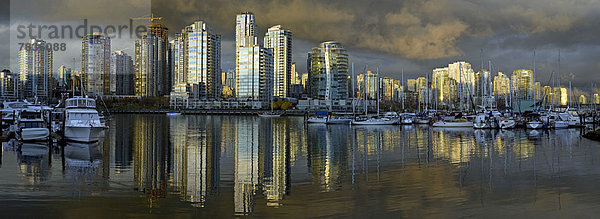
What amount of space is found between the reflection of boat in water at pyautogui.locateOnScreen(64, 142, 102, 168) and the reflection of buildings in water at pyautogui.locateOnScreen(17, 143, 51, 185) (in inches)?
49.2

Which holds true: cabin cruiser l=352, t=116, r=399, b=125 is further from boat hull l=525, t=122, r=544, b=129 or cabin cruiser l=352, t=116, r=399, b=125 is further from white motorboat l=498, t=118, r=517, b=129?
boat hull l=525, t=122, r=544, b=129

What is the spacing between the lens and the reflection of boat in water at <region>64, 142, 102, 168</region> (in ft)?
87.0

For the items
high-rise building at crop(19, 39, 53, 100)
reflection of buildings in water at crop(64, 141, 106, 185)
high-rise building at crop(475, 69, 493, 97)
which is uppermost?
high-rise building at crop(19, 39, 53, 100)

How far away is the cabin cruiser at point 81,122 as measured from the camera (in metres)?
37.5

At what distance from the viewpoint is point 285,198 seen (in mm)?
16953

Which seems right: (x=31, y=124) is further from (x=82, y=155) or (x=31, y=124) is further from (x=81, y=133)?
(x=82, y=155)

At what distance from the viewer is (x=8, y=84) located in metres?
164

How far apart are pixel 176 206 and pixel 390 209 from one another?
23.7ft

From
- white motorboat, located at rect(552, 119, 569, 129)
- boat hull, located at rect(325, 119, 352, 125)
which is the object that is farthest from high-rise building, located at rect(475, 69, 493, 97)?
boat hull, located at rect(325, 119, 352, 125)

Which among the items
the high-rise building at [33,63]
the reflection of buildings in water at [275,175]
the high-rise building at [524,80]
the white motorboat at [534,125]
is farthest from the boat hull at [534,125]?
the high-rise building at [33,63]

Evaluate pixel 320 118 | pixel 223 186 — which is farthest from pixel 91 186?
pixel 320 118

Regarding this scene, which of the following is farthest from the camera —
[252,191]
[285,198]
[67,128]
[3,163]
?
[67,128]

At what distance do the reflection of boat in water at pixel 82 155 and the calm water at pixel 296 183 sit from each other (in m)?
0.08

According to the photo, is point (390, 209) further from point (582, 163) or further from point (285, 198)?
point (582, 163)
